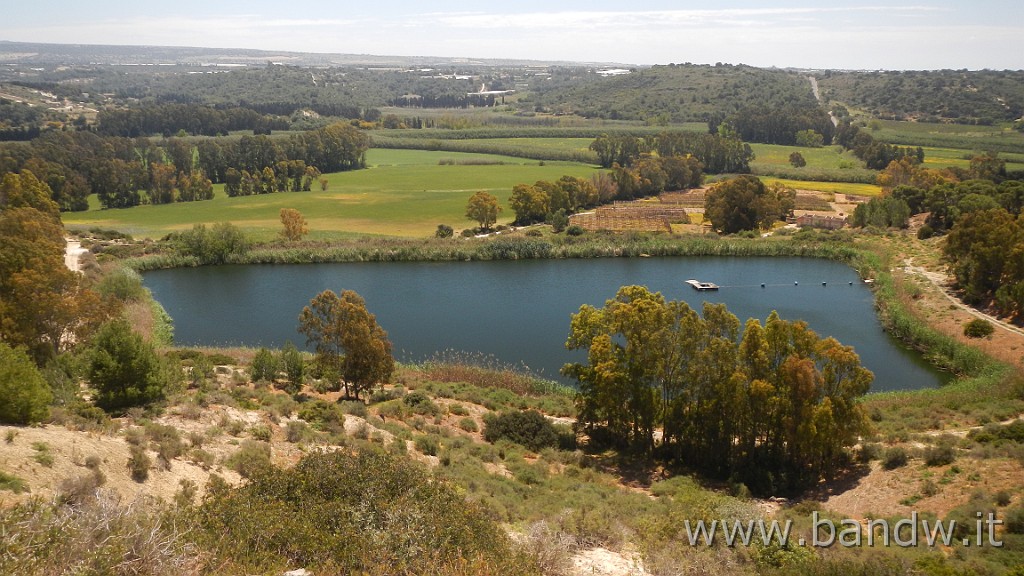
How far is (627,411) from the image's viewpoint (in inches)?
973

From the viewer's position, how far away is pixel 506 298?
49938mm

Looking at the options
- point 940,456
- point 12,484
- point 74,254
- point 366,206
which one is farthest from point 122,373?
point 366,206

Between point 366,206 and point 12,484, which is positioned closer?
point 12,484

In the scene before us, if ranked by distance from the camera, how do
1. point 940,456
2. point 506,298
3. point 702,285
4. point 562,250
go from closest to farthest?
point 940,456 < point 506,298 < point 702,285 < point 562,250

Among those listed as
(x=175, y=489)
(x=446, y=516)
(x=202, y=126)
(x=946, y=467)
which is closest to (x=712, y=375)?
Answer: (x=946, y=467)

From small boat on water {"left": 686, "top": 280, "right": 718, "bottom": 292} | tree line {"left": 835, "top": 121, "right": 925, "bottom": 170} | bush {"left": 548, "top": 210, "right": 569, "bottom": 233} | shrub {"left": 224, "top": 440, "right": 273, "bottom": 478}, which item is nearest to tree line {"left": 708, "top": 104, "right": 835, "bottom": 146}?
tree line {"left": 835, "top": 121, "right": 925, "bottom": 170}

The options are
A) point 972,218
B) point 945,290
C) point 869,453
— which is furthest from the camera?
point 972,218

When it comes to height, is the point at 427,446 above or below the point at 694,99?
below

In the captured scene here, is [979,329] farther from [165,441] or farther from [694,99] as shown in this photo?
[694,99]

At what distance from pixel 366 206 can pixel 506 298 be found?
1571 inches

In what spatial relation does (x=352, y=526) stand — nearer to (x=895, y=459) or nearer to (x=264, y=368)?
(x=895, y=459)

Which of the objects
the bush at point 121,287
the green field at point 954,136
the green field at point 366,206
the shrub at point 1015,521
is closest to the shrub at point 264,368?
the bush at point 121,287

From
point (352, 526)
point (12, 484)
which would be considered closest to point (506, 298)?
point (352, 526)

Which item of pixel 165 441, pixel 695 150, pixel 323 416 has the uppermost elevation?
pixel 695 150
